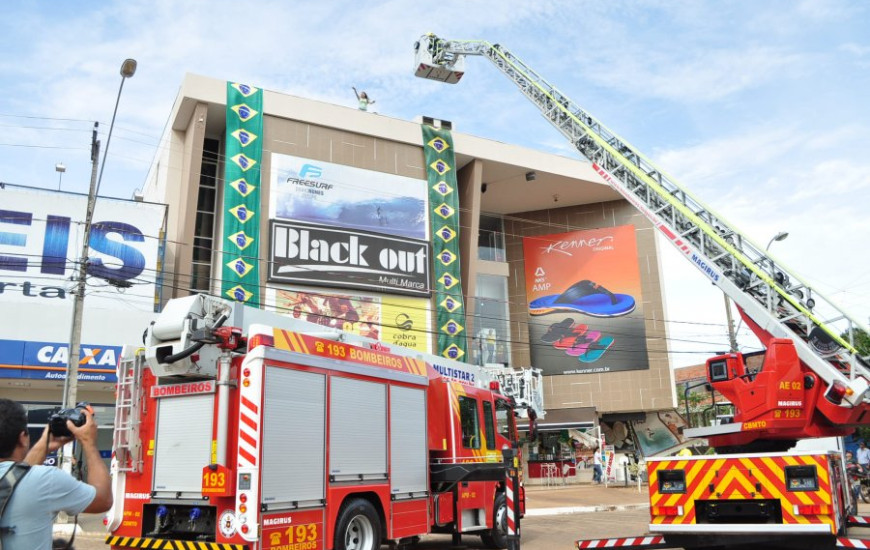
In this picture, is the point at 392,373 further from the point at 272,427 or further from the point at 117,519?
the point at 117,519

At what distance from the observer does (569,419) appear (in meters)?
42.9

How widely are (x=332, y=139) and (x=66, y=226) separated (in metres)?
11.9

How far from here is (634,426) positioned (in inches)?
1780

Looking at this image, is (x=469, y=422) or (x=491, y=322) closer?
(x=469, y=422)

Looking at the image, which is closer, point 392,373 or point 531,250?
point 392,373

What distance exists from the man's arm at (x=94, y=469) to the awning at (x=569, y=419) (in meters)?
39.3

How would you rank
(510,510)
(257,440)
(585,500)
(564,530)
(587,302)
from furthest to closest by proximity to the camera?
(587,302), (585,500), (564,530), (510,510), (257,440)

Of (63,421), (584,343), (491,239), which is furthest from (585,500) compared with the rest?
(63,421)

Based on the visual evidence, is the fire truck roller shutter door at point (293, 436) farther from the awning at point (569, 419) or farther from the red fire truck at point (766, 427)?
the awning at point (569, 419)

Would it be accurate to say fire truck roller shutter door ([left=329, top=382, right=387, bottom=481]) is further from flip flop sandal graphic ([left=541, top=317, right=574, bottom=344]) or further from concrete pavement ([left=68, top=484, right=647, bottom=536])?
flip flop sandal graphic ([left=541, top=317, right=574, bottom=344])

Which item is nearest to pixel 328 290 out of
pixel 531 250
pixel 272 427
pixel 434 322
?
pixel 434 322

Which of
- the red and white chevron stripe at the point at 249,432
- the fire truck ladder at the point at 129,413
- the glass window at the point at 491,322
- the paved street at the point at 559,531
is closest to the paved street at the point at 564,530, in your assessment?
the paved street at the point at 559,531

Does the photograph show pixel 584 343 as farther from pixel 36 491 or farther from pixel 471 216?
pixel 36 491

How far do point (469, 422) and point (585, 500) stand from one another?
15421mm
